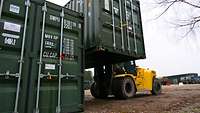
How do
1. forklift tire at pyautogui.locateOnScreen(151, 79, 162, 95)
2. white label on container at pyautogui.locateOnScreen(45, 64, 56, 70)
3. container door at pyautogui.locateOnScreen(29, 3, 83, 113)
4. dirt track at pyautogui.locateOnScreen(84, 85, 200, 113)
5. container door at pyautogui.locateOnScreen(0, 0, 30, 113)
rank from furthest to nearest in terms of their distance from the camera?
forklift tire at pyautogui.locateOnScreen(151, 79, 162, 95) < dirt track at pyautogui.locateOnScreen(84, 85, 200, 113) < white label on container at pyautogui.locateOnScreen(45, 64, 56, 70) < container door at pyautogui.locateOnScreen(29, 3, 83, 113) < container door at pyautogui.locateOnScreen(0, 0, 30, 113)

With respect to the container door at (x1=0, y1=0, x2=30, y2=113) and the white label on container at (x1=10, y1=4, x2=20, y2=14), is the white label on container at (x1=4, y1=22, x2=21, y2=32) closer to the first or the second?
the container door at (x1=0, y1=0, x2=30, y2=113)

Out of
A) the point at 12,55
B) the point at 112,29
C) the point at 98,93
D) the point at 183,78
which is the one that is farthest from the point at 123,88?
the point at 183,78

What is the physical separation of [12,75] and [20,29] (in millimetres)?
1076

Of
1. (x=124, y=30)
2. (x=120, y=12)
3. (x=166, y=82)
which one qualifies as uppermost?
(x=120, y=12)

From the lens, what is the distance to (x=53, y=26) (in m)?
5.50

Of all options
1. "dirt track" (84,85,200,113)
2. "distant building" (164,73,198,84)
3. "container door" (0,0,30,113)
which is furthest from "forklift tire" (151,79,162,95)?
"distant building" (164,73,198,84)

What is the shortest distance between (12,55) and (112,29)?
421 centimetres

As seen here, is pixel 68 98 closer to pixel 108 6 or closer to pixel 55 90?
pixel 55 90

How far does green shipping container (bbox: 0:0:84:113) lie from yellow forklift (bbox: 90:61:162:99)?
3.52 meters

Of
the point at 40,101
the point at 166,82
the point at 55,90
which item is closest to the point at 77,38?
the point at 55,90

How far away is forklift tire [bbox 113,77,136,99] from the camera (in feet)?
29.3

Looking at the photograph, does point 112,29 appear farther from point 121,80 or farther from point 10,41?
point 10,41

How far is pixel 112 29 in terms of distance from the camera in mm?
7926

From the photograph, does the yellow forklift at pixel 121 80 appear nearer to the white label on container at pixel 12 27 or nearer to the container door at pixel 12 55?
the container door at pixel 12 55
